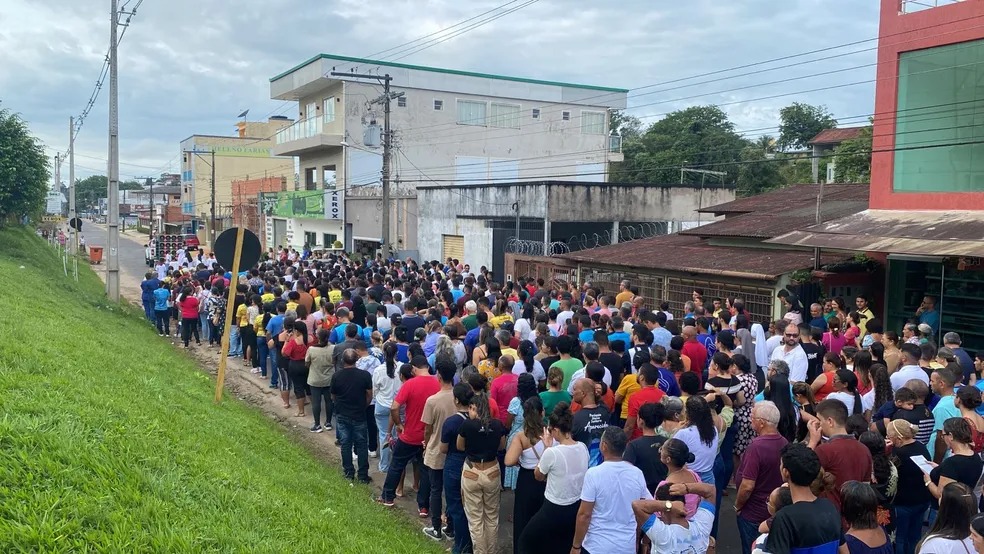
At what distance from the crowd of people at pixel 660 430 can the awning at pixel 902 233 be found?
991 millimetres

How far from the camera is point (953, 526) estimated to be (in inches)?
165

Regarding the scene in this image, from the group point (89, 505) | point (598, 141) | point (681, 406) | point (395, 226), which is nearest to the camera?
point (89, 505)

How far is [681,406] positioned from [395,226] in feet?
95.1

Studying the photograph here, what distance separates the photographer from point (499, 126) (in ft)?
144

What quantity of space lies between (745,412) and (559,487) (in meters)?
2.40

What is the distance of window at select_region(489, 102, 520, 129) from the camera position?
4362cm

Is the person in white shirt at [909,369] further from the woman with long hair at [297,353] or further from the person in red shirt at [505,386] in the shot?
the woman with long hair at [297,353]

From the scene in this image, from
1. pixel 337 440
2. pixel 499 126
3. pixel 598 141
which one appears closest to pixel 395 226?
pixel 499 126

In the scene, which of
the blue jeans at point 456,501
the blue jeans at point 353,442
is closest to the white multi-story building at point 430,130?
the blue jeans at point 353,442

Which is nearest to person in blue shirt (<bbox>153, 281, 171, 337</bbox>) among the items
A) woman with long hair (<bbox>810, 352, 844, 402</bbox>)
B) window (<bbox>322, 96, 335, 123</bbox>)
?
woman with long hair (<bbox>810, 352, 844, 402</bbox>)

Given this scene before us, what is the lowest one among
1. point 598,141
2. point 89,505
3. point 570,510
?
point 570,510

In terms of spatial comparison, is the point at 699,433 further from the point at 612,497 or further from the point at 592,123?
the point at 592,123

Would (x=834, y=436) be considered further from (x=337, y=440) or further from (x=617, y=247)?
(x=617, y=247)

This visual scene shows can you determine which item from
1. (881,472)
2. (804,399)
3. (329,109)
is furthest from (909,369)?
(329,109)
